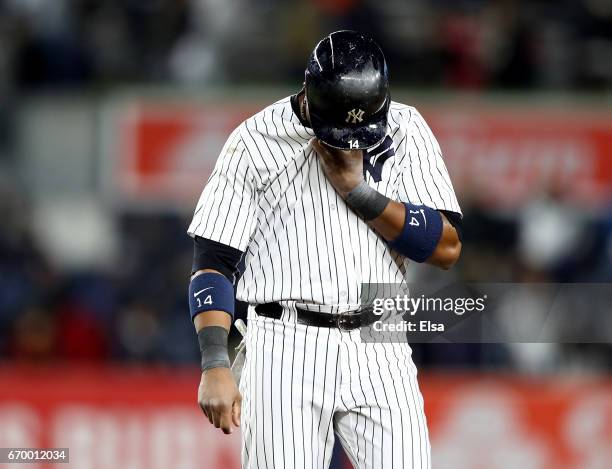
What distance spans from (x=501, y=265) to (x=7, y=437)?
3.60m

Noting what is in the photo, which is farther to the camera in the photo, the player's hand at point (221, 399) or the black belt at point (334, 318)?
the black belt at point (334, 318)

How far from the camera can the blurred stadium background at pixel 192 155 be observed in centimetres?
842

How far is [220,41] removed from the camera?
11.2 m

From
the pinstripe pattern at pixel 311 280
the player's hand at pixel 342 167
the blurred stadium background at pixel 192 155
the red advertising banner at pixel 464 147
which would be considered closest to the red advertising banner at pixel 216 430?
the blurred stadium background at pixel 192 155

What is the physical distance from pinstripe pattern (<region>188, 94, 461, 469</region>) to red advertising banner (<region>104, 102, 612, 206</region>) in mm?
6171

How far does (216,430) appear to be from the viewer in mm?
7449

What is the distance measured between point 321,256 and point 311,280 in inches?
3.3

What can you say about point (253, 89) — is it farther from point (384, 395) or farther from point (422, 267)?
point (384, 395)

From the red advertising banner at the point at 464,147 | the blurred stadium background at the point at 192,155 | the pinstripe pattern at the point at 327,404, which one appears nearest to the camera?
the pinstripe pattern at the point at 327,404

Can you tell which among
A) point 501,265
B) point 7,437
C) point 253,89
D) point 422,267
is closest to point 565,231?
point 501,265

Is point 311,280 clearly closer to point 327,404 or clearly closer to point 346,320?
point 346,320

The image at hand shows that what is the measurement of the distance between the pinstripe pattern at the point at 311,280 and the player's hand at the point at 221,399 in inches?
5.8

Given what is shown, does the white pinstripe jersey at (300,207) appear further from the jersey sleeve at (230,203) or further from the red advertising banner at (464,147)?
the red advertising banner at (464,147)

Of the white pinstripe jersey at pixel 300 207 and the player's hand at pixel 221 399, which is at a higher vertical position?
the white pinstripe jersey at pixel 300 207
